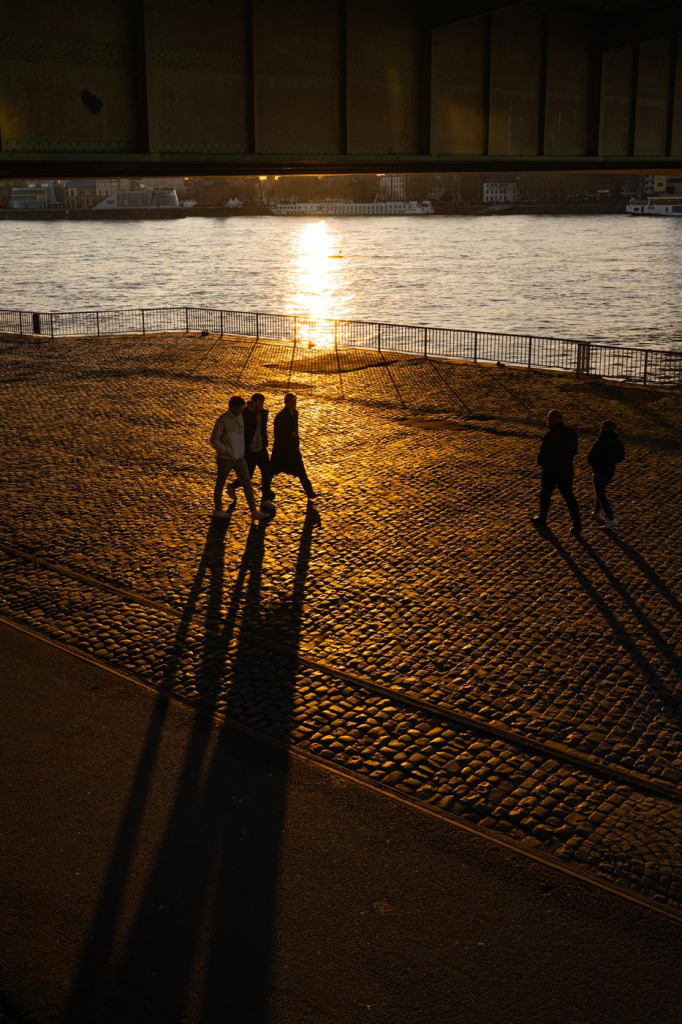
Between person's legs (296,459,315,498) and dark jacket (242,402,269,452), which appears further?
person's legs (296,459,315,498)

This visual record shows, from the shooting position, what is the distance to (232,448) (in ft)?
45.4

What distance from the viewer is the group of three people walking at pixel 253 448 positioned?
13.9 meters

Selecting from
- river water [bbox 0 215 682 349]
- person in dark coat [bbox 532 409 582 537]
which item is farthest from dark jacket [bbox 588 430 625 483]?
river water [bbox 0 215 682 349]

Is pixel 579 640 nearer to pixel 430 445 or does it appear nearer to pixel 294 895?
pixel 294 895

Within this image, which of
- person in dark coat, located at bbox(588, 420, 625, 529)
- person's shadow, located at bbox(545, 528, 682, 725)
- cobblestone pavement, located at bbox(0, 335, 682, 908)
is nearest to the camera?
cobblestone pavement, located at bbox(0, 335, 682, 908)

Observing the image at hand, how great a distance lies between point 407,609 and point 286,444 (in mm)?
Answer: 4327

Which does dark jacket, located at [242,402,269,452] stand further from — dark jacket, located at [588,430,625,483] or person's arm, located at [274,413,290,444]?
dark jacket, located at [588,430,625,483]

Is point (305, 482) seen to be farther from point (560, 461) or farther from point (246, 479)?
point (560, 461)

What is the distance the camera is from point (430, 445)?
61.6 feet

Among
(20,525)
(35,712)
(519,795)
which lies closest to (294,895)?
(519,795)

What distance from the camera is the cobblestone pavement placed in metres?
7.91

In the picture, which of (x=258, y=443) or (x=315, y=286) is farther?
(x=315, y=286)

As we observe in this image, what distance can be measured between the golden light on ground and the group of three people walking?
747 inches

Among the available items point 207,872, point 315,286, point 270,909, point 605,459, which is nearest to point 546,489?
point 605,459
